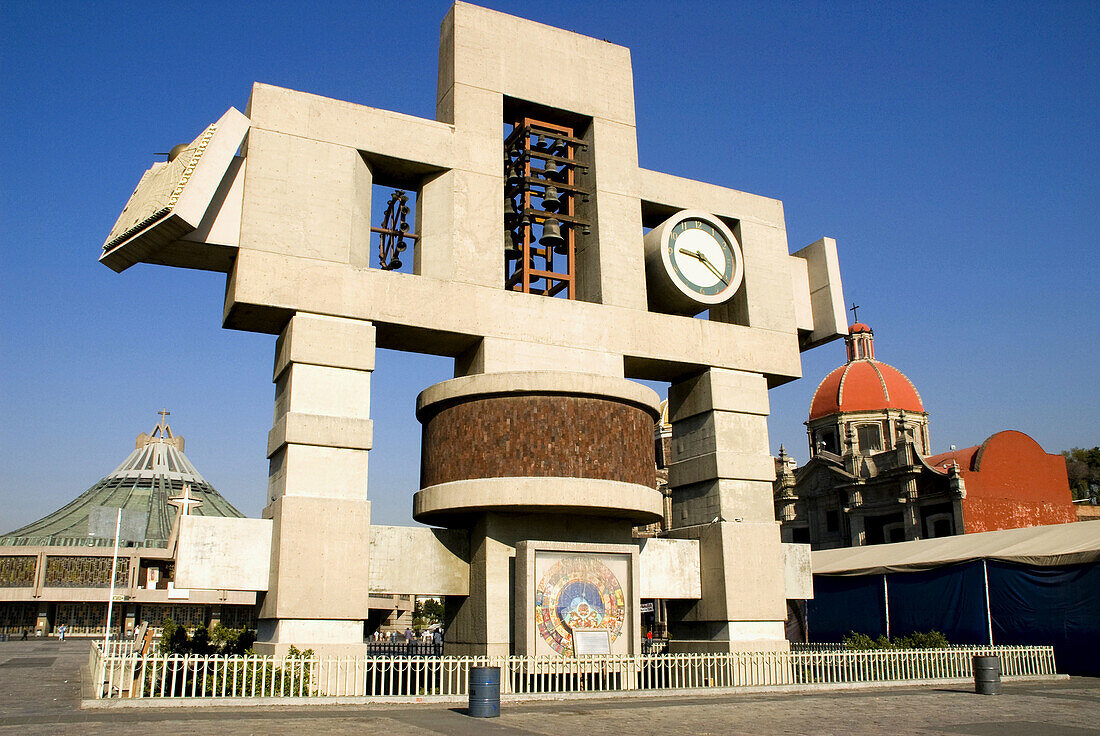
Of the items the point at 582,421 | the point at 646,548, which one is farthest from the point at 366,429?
the point at 646,548

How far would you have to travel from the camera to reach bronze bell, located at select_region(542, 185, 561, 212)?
2991 cm

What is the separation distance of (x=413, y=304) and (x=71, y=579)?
268 feet

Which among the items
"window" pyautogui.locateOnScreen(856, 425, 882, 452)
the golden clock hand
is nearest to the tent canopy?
the golden clock hand

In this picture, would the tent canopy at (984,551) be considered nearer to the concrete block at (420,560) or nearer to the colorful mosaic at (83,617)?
the concrete block at (420,560)

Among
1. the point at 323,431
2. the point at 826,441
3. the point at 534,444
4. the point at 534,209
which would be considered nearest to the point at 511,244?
the point at 534,209

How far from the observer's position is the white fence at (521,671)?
20516mm

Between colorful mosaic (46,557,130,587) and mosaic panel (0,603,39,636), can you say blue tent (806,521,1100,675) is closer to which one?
colorful mosaic (46,557,130,587)

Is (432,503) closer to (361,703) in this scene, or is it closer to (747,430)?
(361,703)

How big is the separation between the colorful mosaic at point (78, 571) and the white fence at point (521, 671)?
247 ft

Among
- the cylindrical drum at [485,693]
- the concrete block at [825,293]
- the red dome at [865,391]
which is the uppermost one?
the red dome at [865,391]

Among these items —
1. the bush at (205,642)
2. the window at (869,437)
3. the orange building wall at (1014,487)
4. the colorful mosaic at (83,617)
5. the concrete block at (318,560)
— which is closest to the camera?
the concrete block at (318,560)

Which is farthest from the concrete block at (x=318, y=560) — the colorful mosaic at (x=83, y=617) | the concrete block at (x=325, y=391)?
the colorful mosaic at (x=83, y=617)

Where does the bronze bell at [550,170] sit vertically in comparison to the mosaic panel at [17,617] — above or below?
above

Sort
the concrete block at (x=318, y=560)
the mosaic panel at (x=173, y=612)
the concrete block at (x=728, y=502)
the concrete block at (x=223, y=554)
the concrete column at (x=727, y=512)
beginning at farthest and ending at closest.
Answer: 1. the mosaic panel at (x=173, y=612)
2. the concrete block at (x=728, y=502)
3. the concrete column at (x=727, y=512)
4. the concrete block at (x=318, y=560)
5. the concrete block at (x=223, y=554)
